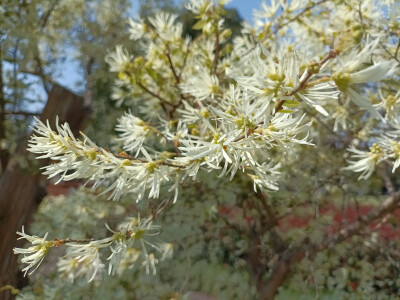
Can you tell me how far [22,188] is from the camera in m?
1.26

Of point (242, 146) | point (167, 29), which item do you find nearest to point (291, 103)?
point (242, 146)

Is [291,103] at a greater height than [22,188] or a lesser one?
greater

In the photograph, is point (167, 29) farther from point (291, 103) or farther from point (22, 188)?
point (291, 103)

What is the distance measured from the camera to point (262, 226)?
86.7 inches

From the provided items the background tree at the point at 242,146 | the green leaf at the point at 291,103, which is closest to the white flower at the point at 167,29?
the background tree at the point at 242,146

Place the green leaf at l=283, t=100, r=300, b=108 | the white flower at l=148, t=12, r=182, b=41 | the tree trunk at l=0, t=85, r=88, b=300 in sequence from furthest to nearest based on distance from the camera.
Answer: the white flower at l=148, t=12, r=182, b=41
the tree trunk at l=0, t=85, r=88, b=300
the green leaf at l=283, t=100, r=300, b=108

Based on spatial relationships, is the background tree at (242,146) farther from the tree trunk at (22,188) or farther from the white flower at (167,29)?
the tree trunk at (22,188)

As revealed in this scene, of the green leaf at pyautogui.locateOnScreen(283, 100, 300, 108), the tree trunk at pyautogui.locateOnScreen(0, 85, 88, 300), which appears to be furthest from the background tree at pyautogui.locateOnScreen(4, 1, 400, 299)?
the tree trunk at pyautogui.locateOnScreen(0, 85, 88, 300)

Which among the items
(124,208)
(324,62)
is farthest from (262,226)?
(324,62)

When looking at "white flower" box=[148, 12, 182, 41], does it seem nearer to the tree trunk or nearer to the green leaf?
the tree trunk

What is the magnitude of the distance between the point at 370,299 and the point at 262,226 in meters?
1.36

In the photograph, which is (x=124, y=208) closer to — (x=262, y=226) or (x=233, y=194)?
(x=233, y=194)

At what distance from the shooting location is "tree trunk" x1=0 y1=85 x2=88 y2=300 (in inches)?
48.9

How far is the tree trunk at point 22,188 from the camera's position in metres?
1.24
